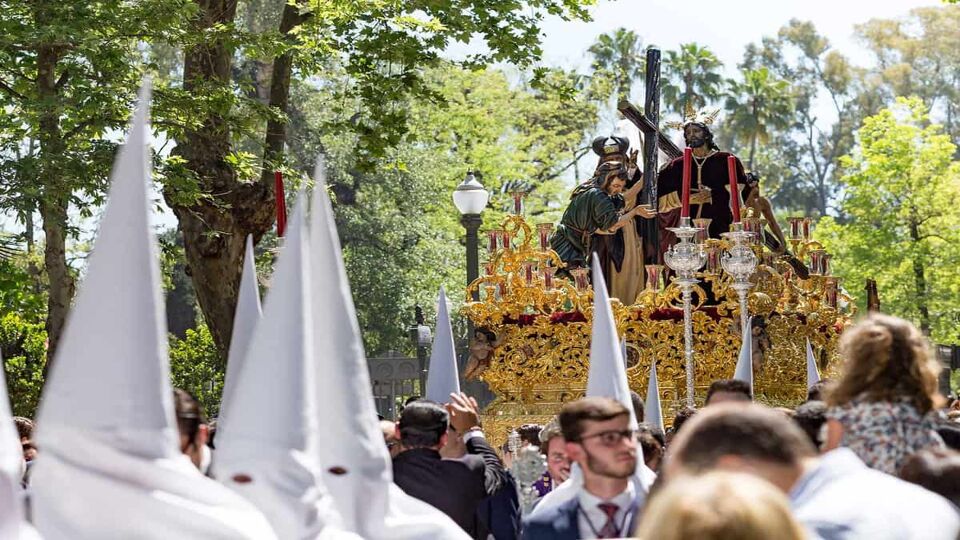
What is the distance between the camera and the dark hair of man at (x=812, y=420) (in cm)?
634

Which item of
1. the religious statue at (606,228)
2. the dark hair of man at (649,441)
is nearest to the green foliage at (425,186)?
the religious statue at (606,228)

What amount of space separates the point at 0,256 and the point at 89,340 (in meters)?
14.2

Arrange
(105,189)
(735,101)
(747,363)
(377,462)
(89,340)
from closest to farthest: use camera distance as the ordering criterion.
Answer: (89,340)
(377,462)
(747,363)
(105,189)
(735,101)

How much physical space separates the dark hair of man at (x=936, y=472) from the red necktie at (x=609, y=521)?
1199 millimetres

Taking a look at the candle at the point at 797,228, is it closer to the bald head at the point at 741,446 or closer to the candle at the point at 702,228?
the candle at the point at 702,228

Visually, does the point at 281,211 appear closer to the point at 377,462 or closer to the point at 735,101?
the point at 377,462

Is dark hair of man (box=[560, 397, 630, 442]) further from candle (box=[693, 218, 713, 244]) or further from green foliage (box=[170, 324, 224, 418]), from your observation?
green foliage (box=[170, 324, 224, 418])

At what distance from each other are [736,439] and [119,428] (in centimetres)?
170

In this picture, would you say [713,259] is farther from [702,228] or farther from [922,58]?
[922,58]

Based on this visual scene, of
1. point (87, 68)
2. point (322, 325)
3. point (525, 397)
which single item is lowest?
point (525, 397)

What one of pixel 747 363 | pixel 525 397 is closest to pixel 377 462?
pixel 747 363

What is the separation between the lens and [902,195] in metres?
41.0

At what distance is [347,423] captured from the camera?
548cm

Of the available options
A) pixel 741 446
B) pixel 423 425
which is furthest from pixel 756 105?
pixel 741 446
